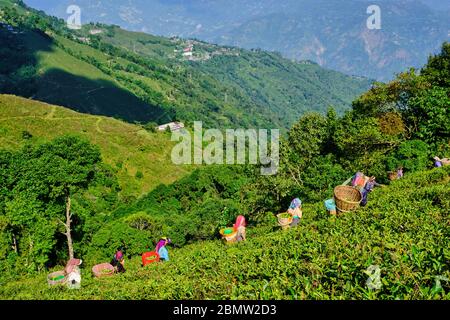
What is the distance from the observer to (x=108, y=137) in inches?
3890

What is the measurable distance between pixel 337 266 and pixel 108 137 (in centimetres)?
9949

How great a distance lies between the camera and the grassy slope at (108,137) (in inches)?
3297

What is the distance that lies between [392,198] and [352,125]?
62.7ft

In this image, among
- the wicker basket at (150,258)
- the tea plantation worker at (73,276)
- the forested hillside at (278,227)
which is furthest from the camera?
the wicker basket at (150,258)

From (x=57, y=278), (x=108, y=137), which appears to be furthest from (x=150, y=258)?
(x=108, y=137)

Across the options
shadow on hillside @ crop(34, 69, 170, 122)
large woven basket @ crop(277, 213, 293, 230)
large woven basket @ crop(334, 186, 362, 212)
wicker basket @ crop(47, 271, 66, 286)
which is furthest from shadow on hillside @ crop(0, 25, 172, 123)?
large woven basket @ crop(334, 186, 362, 212)

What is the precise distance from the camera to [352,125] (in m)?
30.1

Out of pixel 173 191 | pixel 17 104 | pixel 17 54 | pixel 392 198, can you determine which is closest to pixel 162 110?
pixel 17 54

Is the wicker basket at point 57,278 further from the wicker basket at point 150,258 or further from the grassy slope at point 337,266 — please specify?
the wicker basket at point 150,258

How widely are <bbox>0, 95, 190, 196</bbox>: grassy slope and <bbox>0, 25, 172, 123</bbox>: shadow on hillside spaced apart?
68.4m

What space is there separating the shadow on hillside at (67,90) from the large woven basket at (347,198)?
555 feet

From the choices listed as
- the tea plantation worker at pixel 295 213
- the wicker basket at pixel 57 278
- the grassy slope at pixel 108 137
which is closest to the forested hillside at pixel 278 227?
the wicker basket at pixel 57 278

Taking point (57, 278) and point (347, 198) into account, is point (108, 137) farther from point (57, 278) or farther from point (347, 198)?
point (347, 198)
